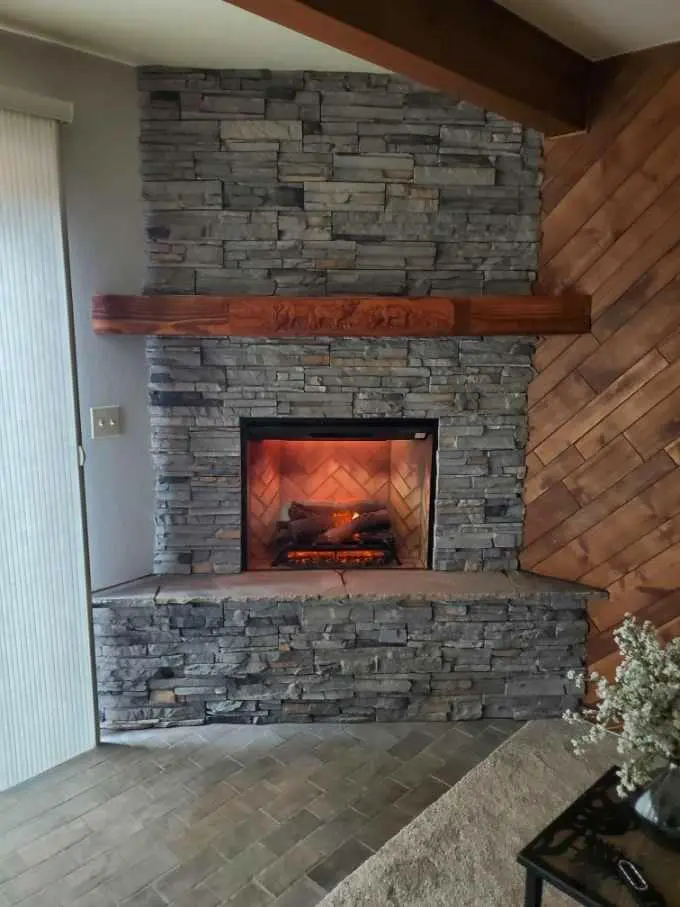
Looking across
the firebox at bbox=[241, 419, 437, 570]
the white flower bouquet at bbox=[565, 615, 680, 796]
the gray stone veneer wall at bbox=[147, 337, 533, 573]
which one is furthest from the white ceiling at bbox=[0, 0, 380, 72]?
the white flower bouquet at bbox=[565, 615, 680, 796]

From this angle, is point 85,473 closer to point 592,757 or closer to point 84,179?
point 84,179

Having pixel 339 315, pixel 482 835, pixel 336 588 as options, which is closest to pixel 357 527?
pixel 336 588

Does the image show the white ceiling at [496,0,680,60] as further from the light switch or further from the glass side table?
the glass side table

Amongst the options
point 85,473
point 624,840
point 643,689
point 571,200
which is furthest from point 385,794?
point 571,200

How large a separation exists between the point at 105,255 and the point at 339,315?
861 millimetres

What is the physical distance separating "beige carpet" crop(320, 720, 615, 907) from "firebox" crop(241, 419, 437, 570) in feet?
2.73

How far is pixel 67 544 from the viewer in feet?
8.04

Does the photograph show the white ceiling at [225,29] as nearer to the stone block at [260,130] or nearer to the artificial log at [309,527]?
the stone block at [260,130]

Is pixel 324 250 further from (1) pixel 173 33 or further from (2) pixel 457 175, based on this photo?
(1) pixel 173 33

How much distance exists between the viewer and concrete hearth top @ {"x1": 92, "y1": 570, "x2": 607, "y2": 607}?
2.62 m

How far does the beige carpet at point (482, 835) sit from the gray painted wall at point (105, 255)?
138cm

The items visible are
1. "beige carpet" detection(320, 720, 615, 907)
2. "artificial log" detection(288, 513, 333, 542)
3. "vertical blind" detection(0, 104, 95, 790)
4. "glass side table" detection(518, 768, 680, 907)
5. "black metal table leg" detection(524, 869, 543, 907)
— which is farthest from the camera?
"artificial log" detection(288, 513, 333, 542)

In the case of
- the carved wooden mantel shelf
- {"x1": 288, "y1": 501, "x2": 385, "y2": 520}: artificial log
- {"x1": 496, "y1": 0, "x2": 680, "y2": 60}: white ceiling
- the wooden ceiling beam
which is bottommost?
{"x1": 288, "y1": 501, "x2": 385, "y2": 520}: artificial log

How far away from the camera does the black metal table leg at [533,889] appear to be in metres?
1.56
